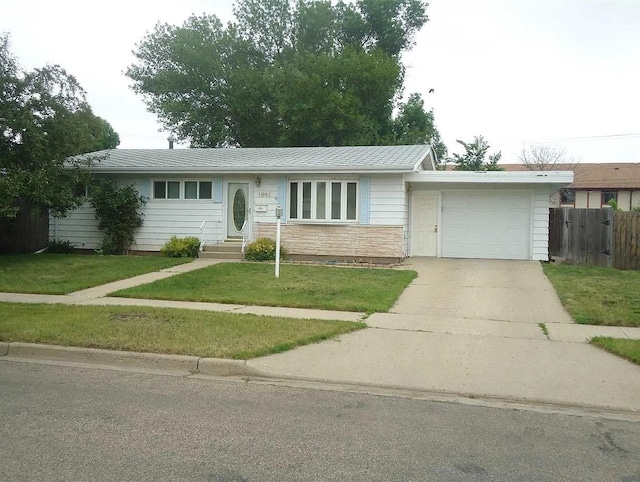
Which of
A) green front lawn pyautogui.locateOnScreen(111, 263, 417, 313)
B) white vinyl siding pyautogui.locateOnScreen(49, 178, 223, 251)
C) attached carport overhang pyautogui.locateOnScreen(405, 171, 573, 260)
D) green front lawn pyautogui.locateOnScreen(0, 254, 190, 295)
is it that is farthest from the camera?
white vinyl siding pyautogui.locateOnScreen(49, 178, 223, 251)

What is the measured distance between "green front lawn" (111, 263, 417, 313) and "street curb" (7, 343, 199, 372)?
3.67m

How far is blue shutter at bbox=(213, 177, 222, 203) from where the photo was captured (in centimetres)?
1809

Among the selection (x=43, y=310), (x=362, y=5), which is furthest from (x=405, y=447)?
(x=362, y=5)

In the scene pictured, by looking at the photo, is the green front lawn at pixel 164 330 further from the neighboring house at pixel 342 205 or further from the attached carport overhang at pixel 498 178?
the attached carport overhang at pixel 498 178

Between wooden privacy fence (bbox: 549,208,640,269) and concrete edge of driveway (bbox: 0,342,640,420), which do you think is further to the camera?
wooden privacy fence (bbox: 549,208,640,269)

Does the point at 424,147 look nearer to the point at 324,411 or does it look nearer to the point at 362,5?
the point at 324,411

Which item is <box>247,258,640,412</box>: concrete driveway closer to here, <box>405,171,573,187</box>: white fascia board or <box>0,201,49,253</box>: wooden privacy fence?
<box>405,171,573,187</box>: white fascia board

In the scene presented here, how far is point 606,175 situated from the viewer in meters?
42.8

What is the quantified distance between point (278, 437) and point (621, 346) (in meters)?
5.23

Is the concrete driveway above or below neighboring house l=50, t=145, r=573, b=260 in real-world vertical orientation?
below

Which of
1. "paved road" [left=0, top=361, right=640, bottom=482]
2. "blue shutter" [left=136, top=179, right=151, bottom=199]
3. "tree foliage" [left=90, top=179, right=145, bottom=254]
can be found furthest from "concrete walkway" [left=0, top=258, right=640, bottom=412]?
"blue shutter" [left=136, top=179, right=151, bottom=199]

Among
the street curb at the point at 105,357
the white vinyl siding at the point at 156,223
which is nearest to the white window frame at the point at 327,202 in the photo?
the white vinyl siding at the point at 156,223

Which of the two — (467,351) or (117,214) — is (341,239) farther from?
(467,351)

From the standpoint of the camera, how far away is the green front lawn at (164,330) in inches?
287
